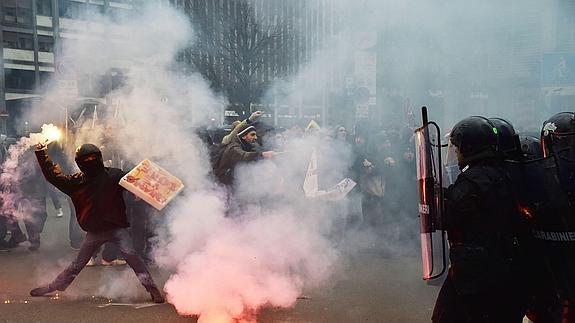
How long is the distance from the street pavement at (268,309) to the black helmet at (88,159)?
1.14m

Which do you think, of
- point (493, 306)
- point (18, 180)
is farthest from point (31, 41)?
point (493, 306)

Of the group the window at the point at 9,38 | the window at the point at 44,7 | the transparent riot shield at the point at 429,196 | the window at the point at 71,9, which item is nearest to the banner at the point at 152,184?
the transparent riot shield at the point at 429,196

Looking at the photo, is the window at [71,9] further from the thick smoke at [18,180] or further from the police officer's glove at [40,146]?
the police officer's glove at [40,146]

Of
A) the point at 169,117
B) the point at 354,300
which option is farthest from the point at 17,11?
the point at 354,300

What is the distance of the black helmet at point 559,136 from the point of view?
3.00 m

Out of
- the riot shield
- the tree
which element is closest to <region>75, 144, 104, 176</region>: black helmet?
the tree

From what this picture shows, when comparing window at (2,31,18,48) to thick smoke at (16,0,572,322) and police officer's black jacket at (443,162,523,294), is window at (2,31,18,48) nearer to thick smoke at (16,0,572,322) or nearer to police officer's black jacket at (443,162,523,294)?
thick smoke at (16,0,572,322)

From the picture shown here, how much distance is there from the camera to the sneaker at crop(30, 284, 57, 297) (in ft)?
16.3

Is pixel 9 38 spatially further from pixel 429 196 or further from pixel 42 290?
pixel 429 196

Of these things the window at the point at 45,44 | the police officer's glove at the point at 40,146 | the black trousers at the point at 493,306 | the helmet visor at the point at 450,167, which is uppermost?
the window at the point at 45,44

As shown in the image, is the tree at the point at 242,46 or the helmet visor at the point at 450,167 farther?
the tree at the point at 242,46

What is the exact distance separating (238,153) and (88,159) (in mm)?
1578

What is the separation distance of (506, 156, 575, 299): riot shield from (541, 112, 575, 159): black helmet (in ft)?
0.56

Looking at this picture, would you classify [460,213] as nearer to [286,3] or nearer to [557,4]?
[286,3]
